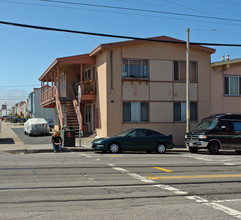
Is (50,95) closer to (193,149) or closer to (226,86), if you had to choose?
(226,86)

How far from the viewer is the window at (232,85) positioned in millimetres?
26100

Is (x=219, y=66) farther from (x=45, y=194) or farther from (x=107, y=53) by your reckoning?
(x=45, y=194)

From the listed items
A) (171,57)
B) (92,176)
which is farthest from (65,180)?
(171,57)

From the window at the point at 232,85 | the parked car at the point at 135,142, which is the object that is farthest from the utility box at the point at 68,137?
the window at the point at 232,85

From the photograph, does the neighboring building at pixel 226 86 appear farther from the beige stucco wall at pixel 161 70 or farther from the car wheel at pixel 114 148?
the car wheel at pixel 114 148

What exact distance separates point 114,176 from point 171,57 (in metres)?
15.9

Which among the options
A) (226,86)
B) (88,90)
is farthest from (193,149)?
(88,90)

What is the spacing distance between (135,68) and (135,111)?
115 inches

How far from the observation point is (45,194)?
7672 millimetres

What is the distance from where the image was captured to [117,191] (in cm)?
810

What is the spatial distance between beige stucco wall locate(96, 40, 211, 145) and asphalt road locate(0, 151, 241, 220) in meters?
10.9

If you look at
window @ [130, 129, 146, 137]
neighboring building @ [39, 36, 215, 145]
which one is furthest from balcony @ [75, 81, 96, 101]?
window @ [130, 129, 146, 137]

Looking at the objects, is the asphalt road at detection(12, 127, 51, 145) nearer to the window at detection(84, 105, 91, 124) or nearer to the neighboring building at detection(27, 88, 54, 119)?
the window at detection(84, 105, 91, 124)

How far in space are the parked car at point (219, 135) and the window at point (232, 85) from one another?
720 centimetres
